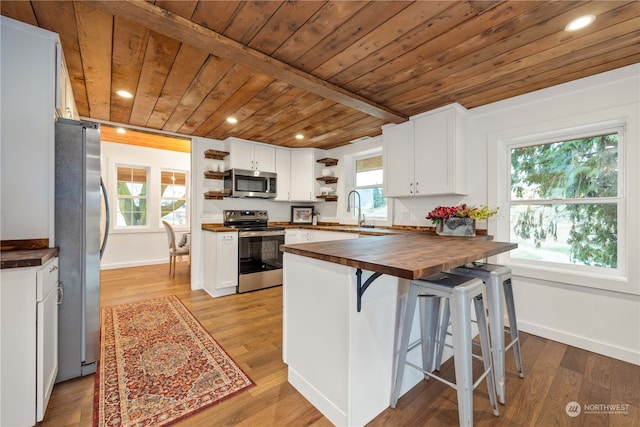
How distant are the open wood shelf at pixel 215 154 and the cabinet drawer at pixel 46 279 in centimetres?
256

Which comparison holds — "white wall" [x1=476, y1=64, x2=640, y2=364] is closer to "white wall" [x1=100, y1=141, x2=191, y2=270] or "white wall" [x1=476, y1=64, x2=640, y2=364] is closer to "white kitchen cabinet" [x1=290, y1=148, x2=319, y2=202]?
"white kitchen cabinet" [x1=290, y1=148, x2=319, y2=202]

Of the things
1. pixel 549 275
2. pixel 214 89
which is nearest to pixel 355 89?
pixel 214 89

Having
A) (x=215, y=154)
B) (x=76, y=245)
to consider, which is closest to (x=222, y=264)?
(x=215, y=154)

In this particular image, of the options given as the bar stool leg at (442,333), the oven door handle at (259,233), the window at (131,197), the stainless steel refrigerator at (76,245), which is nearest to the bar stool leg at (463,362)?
the bar stool leg at (442,333)

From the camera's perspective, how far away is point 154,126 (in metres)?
3.55

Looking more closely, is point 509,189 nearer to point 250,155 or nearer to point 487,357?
point 487,357

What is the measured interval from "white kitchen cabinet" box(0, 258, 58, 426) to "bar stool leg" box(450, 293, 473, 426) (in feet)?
6.74

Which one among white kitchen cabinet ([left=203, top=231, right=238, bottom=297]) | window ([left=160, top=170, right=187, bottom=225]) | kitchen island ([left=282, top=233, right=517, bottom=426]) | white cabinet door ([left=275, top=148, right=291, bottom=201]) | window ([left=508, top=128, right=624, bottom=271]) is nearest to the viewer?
kitchen island ([left=282, top=233, right=517, bottom=426])

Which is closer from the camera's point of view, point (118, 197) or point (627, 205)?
point (627, 205)

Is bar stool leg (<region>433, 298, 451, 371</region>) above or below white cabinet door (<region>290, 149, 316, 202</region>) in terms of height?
below

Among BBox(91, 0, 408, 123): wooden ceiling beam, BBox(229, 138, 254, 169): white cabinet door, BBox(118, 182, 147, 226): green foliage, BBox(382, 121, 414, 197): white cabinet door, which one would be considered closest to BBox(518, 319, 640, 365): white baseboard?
BBox(382, 121, 414, 197): white cabinet door

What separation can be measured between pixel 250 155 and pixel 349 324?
338 cm

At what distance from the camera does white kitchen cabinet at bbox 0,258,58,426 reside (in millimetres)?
1272

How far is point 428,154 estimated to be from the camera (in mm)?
2982
